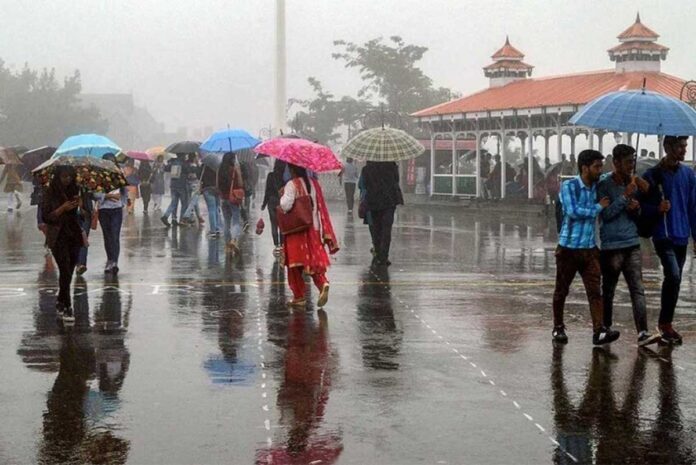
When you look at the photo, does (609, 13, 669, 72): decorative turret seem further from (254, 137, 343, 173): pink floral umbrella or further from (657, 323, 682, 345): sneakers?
(657, 323, 682, 345): sneakers

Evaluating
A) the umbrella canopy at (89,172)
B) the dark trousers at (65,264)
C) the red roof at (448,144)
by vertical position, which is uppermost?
the red roof at (448,144)

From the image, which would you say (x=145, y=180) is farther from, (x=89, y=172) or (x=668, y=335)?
(x=668, y=335)

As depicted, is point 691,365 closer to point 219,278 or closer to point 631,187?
point 631,187

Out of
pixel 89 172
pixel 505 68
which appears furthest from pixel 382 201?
pixel 505 68

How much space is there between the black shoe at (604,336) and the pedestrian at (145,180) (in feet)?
78.1

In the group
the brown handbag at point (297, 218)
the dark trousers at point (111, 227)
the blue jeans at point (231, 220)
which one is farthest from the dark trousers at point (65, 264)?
the blue jeans at point (231, 220)

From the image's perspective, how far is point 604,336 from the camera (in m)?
9.56

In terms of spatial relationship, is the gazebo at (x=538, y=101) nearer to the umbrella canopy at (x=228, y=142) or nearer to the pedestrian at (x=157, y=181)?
the pedestrian at (x=157, y=181)

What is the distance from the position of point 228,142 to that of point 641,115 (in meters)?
11.4

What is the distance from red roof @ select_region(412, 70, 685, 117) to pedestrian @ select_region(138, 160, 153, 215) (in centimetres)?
972

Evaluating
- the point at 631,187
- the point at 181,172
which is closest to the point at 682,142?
the point at 631,187

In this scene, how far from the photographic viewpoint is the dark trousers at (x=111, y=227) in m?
15.0

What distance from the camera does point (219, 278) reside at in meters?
14.6

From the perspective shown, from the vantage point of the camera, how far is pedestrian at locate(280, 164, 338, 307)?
11.8m
